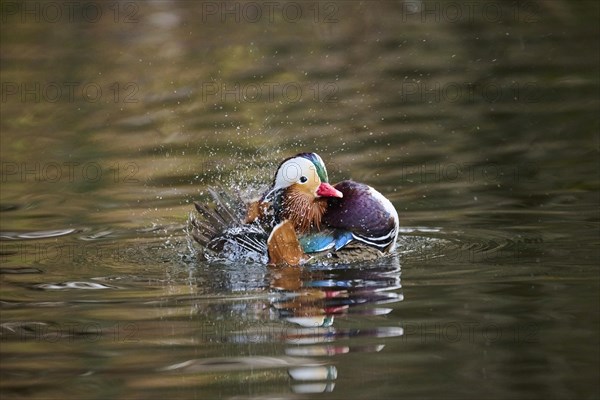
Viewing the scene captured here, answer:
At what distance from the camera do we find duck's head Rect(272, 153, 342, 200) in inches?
385

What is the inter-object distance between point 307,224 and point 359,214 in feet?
1.23

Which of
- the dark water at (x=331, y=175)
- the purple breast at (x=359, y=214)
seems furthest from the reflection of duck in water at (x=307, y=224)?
the dark water at (x=331, y=175)

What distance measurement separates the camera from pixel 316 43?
18.1 metres

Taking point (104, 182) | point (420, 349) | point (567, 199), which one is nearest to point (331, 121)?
point (104, 182)

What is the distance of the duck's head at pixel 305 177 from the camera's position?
979 cm

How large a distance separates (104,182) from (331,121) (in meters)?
2.81

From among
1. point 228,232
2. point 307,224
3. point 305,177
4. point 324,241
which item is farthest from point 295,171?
point 228,232

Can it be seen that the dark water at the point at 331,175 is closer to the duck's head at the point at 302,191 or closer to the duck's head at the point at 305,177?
the duck's head at the point at 302,191

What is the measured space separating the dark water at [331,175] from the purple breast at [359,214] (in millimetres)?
264

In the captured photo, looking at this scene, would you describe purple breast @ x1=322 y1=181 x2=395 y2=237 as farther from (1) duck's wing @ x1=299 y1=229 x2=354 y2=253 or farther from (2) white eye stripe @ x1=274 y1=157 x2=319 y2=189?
(2) white eye stripe @ x1=274 y1=157 x2=319 y2=189

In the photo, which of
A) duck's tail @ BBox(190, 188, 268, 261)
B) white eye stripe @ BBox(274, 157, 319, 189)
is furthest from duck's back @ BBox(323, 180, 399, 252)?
duck's tail @ BBox(190, 188, 268, 261)

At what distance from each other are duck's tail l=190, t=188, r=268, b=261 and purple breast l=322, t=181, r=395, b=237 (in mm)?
516

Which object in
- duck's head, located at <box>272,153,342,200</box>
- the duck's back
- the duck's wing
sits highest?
duck's head, located at <box>272,153,342,200</box>

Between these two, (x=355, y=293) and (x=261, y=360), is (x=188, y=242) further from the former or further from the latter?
(x=261, y=360)
